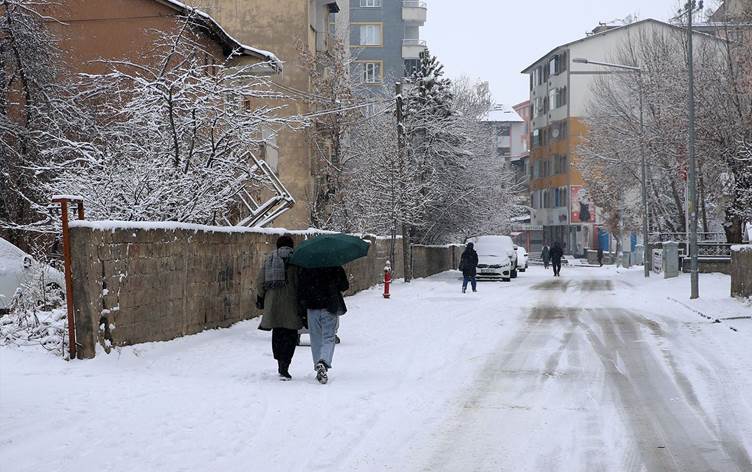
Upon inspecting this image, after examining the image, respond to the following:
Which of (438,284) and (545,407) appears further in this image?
(438,284)

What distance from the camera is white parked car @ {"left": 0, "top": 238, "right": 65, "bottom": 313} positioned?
48.3ft

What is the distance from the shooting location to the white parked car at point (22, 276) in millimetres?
14719

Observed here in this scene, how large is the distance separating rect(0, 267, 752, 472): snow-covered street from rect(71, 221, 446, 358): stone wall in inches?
13.5

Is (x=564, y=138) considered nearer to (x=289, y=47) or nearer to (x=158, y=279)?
(x=289, y=47)

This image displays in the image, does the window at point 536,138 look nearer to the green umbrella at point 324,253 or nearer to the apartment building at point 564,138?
the apartment building at point 564,138

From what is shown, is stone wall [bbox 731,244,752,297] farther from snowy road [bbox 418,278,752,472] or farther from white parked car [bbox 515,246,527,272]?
white parked car [bbox 515,246,527,272]

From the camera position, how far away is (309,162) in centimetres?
4581

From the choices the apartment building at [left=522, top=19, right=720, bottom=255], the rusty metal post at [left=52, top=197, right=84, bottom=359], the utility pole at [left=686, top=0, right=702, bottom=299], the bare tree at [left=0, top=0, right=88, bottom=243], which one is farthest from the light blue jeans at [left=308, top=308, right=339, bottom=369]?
the apartment building at [left=522, top=19, right=720, bottom=255]

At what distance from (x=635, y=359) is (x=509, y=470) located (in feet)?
26.2

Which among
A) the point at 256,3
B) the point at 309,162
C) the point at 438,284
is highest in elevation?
the point at 256,3

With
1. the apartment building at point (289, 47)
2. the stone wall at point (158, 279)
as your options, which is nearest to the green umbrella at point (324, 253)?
the stone wall at point (158, 279)

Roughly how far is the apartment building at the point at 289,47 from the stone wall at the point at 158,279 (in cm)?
2351

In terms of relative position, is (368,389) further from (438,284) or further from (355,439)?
(438,284)

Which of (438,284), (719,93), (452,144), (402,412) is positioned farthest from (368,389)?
(452,144)
